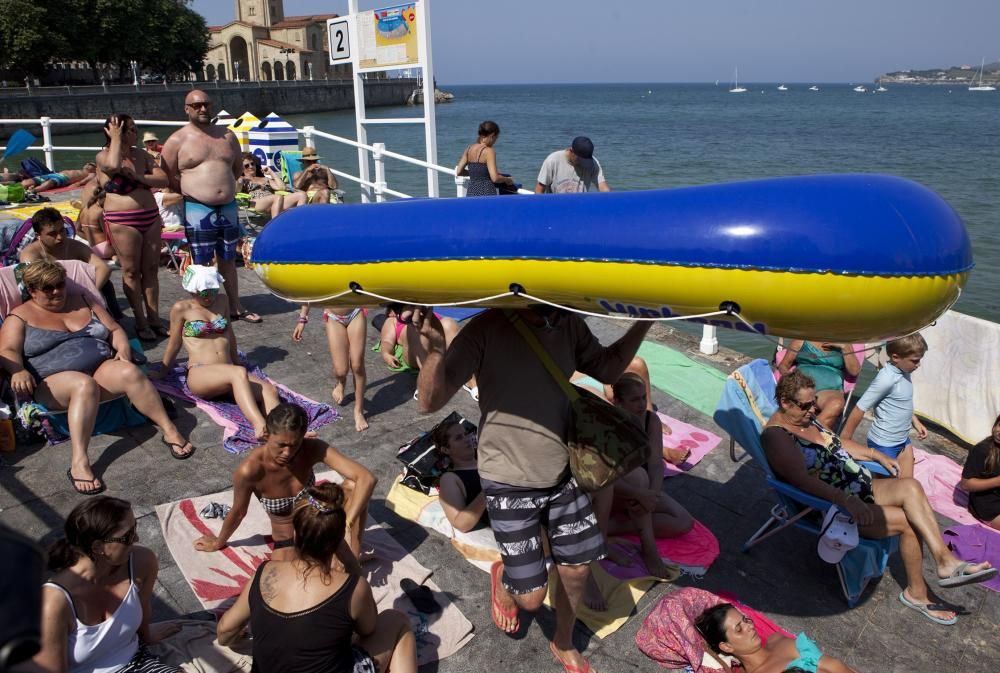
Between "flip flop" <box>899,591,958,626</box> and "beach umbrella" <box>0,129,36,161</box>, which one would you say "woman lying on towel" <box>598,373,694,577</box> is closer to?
"flip flop" <box>899,591,958,626</box>

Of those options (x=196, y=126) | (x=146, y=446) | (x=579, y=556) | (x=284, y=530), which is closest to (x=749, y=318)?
(x=579, y=556)

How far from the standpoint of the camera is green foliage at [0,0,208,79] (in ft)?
139

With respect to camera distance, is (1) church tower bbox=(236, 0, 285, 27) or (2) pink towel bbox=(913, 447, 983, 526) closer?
(2) pink towel bbox=(913, 447, 983, 526)

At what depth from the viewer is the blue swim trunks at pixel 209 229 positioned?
19.9 feet

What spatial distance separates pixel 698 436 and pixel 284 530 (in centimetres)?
289

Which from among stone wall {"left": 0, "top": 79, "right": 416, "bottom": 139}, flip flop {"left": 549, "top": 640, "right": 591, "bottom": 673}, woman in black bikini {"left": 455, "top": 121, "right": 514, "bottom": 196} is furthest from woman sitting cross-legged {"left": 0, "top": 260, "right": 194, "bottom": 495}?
stone wall {"left": 0, "top": 79, "right": 416, "bottom": 139}

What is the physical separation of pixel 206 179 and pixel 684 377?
4127 mm

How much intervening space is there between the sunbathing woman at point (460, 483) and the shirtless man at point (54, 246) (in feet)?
9.18

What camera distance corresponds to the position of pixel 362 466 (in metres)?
3.89

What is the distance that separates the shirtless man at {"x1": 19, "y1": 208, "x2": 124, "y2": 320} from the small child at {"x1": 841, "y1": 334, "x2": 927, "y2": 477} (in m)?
5.16

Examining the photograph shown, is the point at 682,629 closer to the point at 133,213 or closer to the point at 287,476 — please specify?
the point at 287,476

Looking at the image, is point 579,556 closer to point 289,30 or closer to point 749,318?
point 749,318

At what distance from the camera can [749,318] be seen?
7.97ft

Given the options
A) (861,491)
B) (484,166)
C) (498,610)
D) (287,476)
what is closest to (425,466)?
(287,476)
